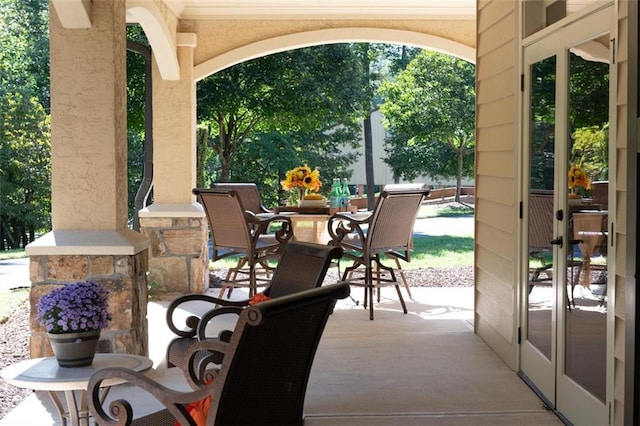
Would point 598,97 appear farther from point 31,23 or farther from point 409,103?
point 31,23

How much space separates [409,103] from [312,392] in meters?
14.6

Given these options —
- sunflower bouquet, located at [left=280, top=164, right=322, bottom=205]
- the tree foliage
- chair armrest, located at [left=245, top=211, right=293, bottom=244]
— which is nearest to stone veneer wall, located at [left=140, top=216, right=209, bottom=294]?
chair armrest, located at [left=245, top=211, right=293, bottom=244]

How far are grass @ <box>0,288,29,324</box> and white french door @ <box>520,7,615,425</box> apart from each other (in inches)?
194

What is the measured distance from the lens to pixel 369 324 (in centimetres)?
742

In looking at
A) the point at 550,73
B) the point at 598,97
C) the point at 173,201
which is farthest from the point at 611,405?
the point at 173,201

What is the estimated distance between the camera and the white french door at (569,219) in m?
3.99

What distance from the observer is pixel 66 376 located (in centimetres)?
353

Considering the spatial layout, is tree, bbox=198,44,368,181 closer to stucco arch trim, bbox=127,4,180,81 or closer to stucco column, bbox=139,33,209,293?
stucco column, bbox=139,33,209,293

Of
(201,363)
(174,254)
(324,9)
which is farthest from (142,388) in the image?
(324,9)

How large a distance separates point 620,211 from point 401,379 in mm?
2249

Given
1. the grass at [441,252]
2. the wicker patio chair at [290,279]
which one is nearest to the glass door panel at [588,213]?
the wicker patio chair at [290,279]

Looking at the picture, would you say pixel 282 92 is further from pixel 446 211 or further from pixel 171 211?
pixel 446 211

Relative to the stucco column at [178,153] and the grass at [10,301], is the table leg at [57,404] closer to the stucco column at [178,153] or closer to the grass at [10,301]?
the grass at [10,301]

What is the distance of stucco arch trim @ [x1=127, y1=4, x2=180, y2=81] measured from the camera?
7.47m
